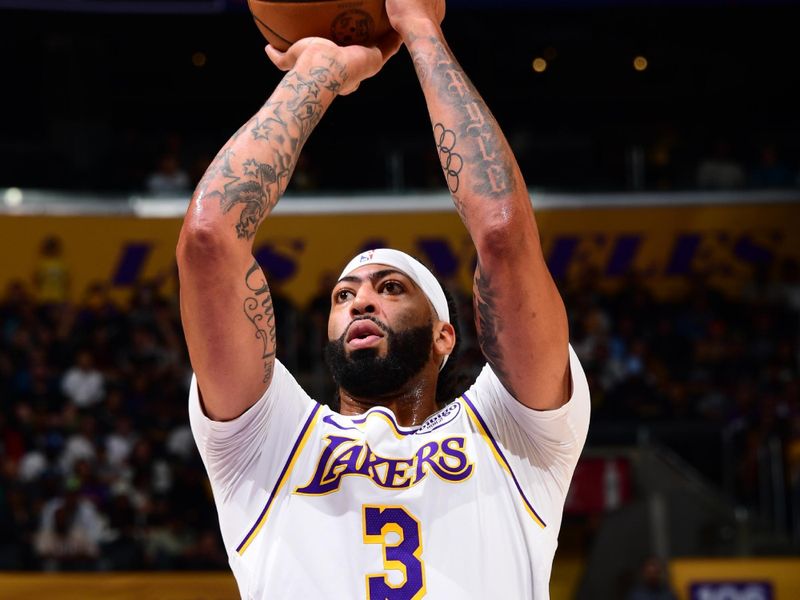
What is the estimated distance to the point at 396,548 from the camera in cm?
274

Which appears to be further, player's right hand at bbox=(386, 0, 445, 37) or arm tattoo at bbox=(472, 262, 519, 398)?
player's right hand at bbox=(386, 0, 445, 37)

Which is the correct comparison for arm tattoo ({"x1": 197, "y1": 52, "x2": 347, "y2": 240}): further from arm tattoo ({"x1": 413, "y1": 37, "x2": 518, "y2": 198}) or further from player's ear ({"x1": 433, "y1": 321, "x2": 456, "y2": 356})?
player's ear ({"x1": 433, "y1": 321, "x2": 456, "y2": 356})

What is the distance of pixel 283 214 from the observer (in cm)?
1459

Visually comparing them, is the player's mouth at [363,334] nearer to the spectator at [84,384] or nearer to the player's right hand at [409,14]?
the player's right hand at [409,14]

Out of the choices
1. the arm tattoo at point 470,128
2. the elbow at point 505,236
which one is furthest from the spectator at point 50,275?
the elbow at point 505,236

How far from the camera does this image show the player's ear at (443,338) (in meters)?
3.24

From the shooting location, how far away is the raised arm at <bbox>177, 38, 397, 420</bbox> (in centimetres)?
265

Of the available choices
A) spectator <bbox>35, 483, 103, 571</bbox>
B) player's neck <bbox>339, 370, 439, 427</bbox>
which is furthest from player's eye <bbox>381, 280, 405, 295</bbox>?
spectator <bbox>35, 483, 103, 571</bbox>

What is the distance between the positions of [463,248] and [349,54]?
37.6ft

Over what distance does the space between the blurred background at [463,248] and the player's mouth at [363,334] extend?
629cm

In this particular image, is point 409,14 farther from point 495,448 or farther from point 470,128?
point 495,448

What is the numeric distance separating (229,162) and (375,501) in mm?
833

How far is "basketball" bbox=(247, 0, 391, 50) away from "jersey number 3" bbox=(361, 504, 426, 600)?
4.07 ft

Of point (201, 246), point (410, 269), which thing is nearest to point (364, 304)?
point (410, 269)
